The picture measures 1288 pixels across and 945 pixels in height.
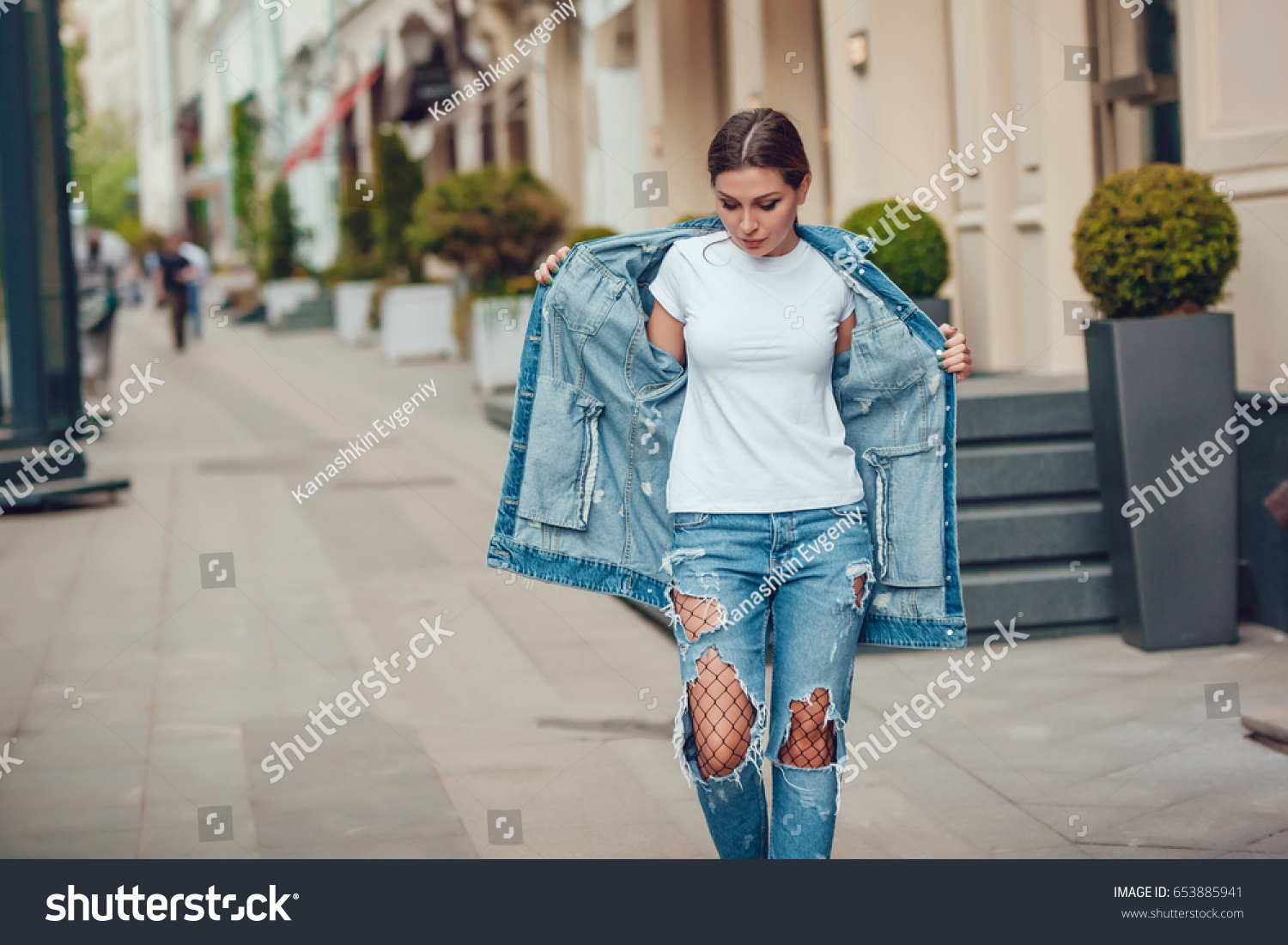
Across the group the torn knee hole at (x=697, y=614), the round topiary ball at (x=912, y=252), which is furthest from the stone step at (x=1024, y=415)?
the torn knee hole at (x=697, y=614)

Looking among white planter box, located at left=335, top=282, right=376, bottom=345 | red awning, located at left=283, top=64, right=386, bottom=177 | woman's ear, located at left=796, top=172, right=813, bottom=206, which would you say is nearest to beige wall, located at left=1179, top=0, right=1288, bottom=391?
woman's ear, located at left=796, top=172, right=813, bottom=206

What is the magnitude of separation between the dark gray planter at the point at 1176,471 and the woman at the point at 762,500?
117 inches

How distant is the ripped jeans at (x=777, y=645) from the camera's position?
286 cm

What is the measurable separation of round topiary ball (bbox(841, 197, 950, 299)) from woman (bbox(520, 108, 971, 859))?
13.3 ft

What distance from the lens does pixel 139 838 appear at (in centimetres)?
404

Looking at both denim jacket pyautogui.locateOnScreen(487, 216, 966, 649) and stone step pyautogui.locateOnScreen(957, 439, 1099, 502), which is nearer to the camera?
denim jacket pyautogui.locateOnScreen(487, 216, 966, 649)

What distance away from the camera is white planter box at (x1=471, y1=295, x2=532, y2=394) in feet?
45.6

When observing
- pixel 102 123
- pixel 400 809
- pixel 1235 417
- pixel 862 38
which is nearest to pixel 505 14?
pixel 862 38

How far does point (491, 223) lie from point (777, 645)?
1243cm

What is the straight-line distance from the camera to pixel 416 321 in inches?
731

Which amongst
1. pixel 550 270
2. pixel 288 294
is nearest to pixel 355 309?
pixel 288 294

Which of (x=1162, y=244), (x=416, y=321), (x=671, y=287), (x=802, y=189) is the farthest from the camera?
(x=416, y=321)

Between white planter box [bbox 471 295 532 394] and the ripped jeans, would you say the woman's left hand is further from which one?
white planter box [bbox 471 295 532 394]

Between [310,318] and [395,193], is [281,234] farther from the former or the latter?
[395,193]
